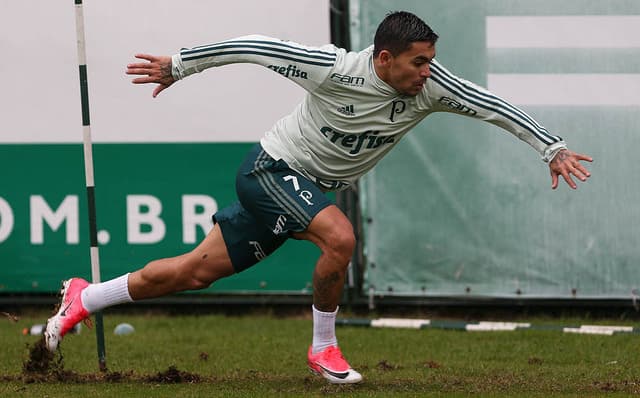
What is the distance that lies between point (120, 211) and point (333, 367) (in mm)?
4360

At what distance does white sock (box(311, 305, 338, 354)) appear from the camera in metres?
7.18

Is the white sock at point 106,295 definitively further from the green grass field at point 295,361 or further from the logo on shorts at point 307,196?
the logo on shorts at point 307,196

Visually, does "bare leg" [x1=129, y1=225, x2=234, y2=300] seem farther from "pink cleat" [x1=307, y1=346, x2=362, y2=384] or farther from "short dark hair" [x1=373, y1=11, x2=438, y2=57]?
"short dark hair" [x1=373, y1=11, x2=438, y2=57]

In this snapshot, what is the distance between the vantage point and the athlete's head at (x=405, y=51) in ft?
22.6

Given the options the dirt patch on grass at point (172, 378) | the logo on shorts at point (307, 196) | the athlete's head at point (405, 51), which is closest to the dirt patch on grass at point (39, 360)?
the dirt patch on grass at point (172, 378)

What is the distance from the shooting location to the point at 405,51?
22.6 feet

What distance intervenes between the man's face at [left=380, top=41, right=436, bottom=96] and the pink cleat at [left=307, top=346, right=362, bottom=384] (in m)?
1.60

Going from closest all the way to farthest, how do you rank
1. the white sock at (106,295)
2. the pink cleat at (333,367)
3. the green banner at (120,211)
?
1. the pink cleat at (333,367)
2. the white sock at (106,295)
3. the green banner at (120,211)

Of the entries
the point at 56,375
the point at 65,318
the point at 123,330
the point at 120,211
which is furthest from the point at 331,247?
the point at 120,211

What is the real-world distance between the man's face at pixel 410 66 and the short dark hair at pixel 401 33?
3cm

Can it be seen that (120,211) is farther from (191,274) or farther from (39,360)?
(191,274)

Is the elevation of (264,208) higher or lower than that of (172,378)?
higher

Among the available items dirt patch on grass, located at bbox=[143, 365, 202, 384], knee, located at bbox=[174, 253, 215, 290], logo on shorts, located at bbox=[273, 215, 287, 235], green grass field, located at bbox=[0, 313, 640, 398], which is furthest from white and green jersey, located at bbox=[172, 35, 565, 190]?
dirt patch on grass, located at bbox=[143, 365, 202, 384]

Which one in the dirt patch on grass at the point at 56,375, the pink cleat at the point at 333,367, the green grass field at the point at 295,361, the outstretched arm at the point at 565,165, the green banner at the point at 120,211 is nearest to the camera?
the outstretched arm at the point at 565,165
